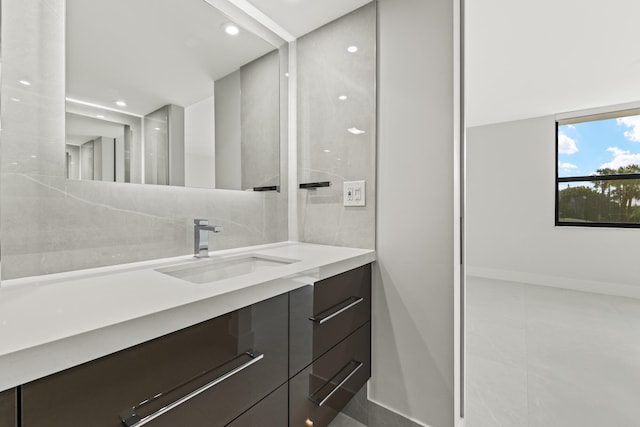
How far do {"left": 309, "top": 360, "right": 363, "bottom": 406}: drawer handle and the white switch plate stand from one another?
776mm

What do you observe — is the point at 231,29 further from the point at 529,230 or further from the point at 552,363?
the point at 529,230

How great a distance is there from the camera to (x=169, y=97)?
50.1 inches

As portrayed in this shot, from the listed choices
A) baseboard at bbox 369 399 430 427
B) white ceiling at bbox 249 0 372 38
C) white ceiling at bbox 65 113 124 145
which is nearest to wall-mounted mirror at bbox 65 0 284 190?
white ceiling at bbox 65 113 124 145

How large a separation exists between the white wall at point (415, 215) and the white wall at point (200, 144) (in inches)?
34.0

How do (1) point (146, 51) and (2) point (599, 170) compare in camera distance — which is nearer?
(1) point (146, 51)

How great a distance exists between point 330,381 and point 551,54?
10.8 feet

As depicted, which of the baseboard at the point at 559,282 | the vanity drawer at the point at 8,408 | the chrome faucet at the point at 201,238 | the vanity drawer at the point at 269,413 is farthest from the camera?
the baseboard at the point at 559,282

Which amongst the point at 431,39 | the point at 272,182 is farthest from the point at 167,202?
the point at 431,39

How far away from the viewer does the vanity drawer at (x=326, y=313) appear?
0.99 meters

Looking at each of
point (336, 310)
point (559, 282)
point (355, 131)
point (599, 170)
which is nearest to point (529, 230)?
point (559, 282)

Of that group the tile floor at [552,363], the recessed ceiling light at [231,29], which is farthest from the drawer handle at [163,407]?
the recessed ceiling light at [231,29]

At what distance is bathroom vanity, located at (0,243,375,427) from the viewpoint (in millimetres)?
512

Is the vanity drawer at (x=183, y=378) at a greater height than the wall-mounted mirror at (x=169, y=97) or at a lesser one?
lesser

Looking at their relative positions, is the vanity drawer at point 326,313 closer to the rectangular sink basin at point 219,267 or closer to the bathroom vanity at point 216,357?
the bathroom vanity at point 216,357
